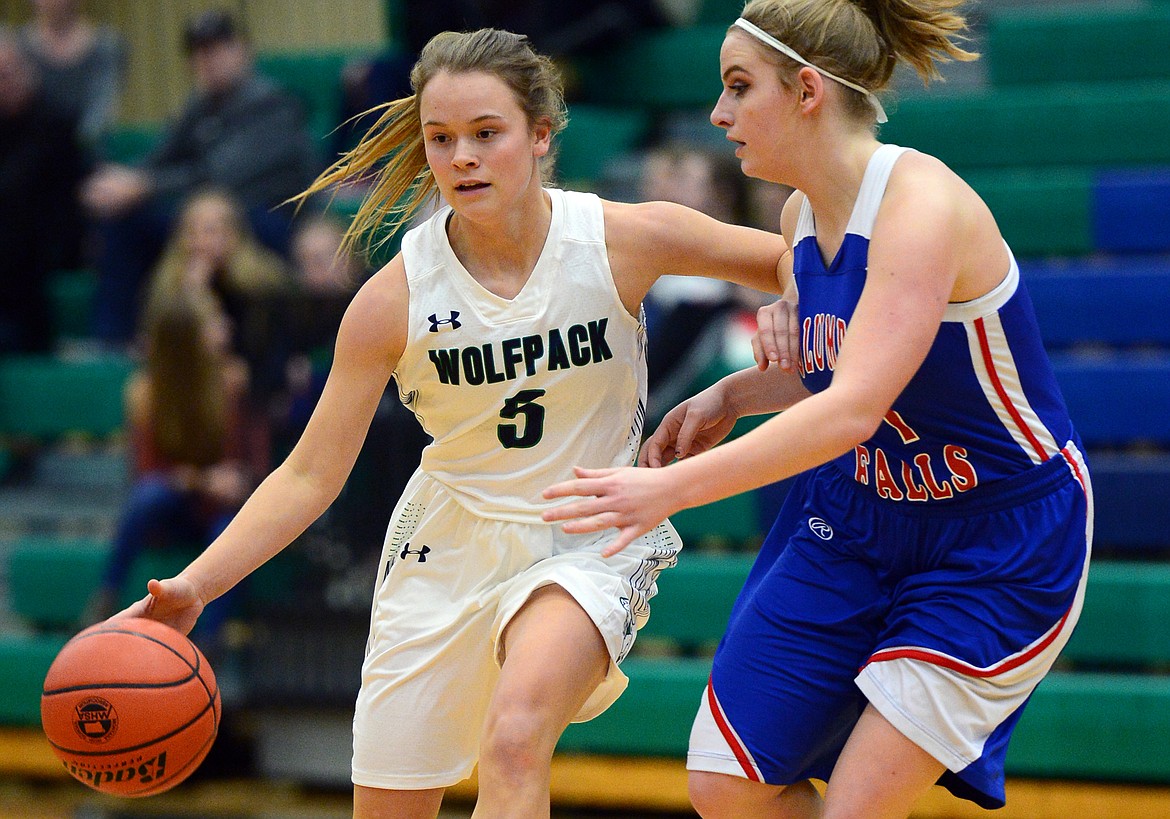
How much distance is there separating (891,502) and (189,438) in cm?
388

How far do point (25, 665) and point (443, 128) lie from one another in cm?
439

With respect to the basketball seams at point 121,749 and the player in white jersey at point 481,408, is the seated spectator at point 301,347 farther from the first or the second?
the basketball seams at point 121,749

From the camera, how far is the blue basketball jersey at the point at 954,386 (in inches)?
107

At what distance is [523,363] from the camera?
3.00 m

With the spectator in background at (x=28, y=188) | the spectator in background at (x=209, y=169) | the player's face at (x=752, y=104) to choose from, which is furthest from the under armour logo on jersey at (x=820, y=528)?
the spectator in background at (x=28, y=188)

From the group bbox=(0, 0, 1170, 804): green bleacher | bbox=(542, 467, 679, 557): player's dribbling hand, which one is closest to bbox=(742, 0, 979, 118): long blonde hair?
bbox=(542, 467, 679, 557): player's dribbling hand

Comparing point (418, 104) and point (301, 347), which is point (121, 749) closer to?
point (418, 104)

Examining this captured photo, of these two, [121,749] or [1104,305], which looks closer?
[121,749]

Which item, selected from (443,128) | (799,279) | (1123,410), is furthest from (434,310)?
(1123,410)

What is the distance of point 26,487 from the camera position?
24.8 ft

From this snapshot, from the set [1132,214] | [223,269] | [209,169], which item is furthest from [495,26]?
[1132,214]

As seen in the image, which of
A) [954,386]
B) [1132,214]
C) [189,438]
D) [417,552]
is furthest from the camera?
[1132,214]

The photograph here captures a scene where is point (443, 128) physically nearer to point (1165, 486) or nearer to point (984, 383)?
point (984, 383)

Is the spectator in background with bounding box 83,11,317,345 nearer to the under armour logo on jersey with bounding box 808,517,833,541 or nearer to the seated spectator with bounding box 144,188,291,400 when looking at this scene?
the seated spectator with bounding box 144,188,291,400
